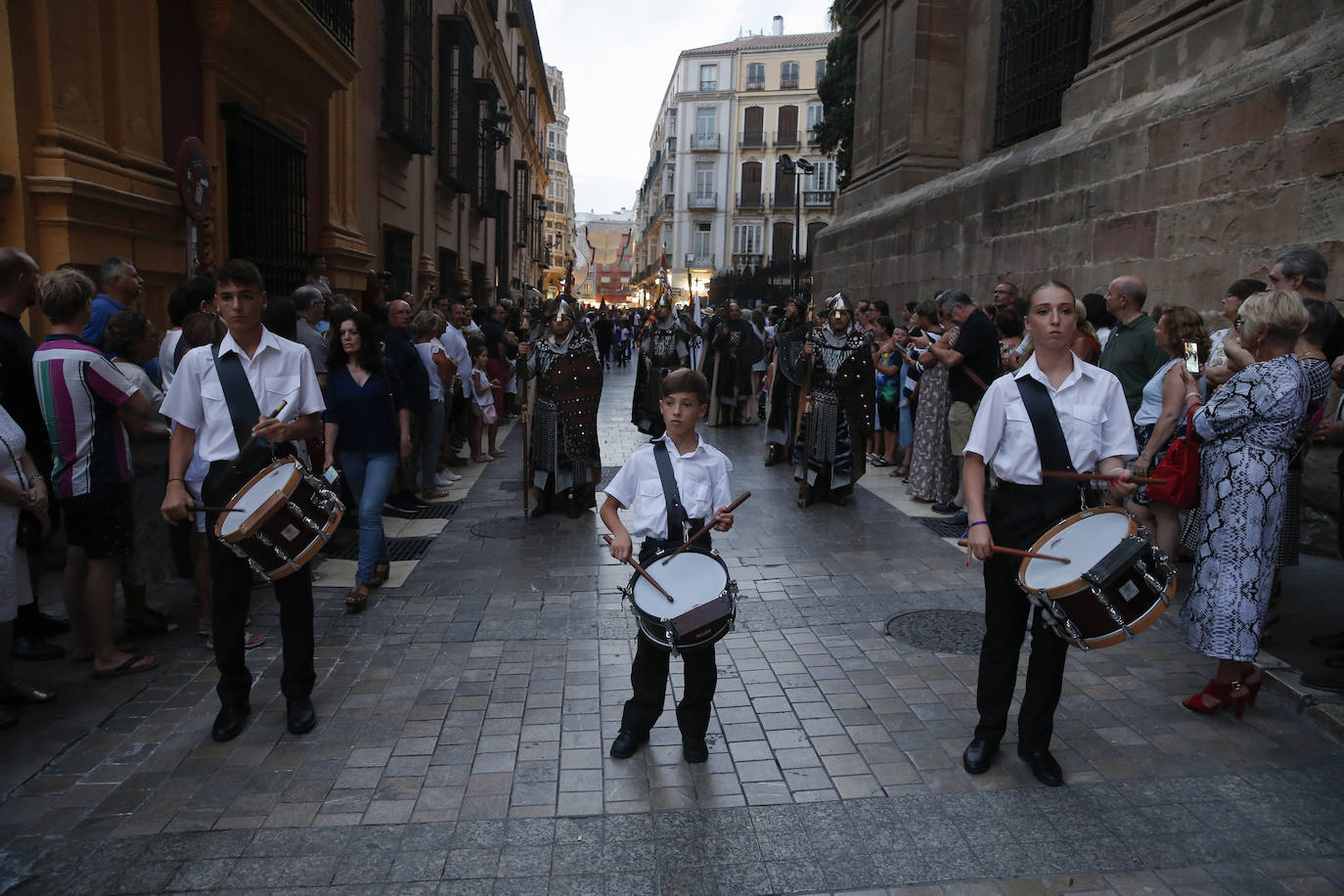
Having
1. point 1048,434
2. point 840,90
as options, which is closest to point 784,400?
point 1048,434

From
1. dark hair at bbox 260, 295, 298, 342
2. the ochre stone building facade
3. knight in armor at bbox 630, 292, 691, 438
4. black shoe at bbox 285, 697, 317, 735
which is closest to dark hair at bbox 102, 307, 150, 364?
dark hair at bbox 260, 295, 298, 342

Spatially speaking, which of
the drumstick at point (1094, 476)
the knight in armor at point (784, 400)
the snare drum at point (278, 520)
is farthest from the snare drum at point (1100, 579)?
the knight in armor at point (784, 400)

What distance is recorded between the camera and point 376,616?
19.5 ft

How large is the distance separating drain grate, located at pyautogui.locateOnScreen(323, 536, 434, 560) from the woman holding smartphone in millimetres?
992

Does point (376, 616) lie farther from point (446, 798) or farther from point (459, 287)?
point (459, 287)

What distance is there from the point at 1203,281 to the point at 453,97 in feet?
55.0

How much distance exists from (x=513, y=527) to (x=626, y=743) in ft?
15.1

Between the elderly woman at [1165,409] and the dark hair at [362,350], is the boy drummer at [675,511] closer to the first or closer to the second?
the dark hair at [362,350]

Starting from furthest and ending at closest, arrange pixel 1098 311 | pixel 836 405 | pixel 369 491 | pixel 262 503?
pixel 836 405, pixel 1098 311, pixel 369 491, pixel 262 503

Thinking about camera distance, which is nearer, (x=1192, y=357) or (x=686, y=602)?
(x=686, y=602)

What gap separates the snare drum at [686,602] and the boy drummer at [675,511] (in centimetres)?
16

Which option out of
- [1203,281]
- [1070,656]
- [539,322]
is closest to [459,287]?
[539,322]

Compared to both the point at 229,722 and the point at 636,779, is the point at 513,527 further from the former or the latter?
the point at 636,779

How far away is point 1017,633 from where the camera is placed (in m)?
3.93
